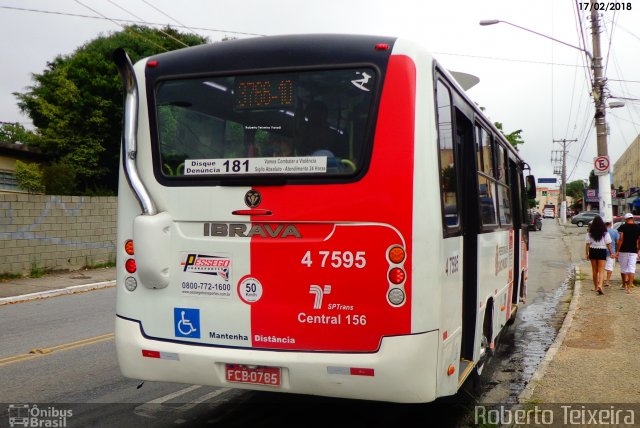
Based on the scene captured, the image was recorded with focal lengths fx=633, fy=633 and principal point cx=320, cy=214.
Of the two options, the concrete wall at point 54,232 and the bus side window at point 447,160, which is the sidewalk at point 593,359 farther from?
the concrete wall at point 54,232

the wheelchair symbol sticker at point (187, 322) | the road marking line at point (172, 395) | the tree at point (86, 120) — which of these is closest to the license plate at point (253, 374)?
the wheelchair symbol sticker at point (187, 322)

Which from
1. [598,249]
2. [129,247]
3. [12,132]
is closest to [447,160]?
[129,247]

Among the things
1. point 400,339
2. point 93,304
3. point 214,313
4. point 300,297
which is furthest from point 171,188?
point 93,304

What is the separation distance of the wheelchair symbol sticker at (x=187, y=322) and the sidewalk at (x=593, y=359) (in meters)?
3.09

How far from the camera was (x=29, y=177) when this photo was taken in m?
23.9

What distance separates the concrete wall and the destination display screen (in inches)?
487

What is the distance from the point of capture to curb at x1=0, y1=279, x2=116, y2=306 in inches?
508

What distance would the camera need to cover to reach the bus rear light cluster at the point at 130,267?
188 inches

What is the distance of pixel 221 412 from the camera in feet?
18.6

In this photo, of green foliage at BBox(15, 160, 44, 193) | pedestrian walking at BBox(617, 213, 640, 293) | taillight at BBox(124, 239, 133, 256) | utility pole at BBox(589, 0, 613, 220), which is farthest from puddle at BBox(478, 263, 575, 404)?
green foliage at BBox(15, 160, 44, 193)

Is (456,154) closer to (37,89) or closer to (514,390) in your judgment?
(514,390)

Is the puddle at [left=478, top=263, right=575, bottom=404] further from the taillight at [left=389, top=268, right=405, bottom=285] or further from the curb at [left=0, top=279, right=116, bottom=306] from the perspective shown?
the curb at [left=0, top=279, right=116, bottom=306]

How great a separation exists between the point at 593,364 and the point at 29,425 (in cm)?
585

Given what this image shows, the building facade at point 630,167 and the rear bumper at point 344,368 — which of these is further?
the building facade at point 630,167
